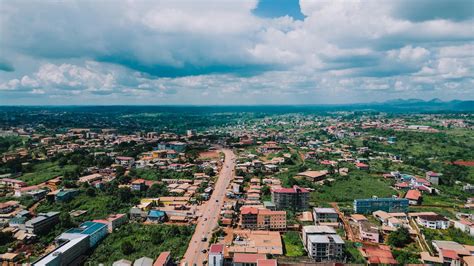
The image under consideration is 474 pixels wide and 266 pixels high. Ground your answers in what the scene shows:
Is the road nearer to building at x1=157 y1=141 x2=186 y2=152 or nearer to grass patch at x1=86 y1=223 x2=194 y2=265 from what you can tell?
grass patch at x1=86 y1=223 x2=194 y2=265

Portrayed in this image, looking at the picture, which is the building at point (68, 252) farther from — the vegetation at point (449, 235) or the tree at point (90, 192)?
the vegetation at point (449, 235)

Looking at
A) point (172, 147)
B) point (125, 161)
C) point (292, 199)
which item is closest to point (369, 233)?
point (292, 199)

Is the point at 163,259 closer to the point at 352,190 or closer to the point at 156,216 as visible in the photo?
the point at 156,216

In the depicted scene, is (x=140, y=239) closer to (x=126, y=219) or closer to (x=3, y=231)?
(x=126, y=219)

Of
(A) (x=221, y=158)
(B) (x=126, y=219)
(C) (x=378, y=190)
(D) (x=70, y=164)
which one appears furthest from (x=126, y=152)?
(C) (x=378, y=190)

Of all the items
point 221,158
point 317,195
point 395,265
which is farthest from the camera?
point 221,158

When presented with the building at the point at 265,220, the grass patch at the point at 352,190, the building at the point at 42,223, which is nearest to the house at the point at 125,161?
the building at the point at 42,223
